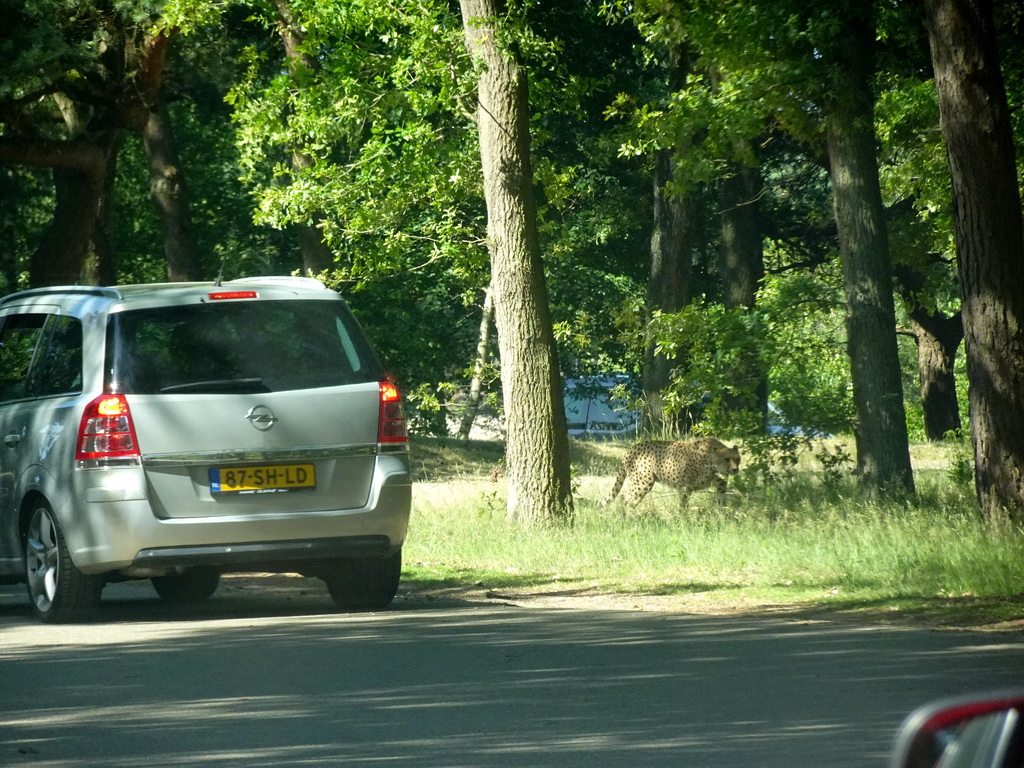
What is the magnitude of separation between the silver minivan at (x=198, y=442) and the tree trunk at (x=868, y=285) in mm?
8887

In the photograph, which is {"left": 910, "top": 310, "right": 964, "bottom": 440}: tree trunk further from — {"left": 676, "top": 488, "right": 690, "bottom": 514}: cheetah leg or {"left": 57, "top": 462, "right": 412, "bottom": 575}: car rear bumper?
{"left": 57, "top": 462, "right": 412, "bottom": 575}: car rear bumper

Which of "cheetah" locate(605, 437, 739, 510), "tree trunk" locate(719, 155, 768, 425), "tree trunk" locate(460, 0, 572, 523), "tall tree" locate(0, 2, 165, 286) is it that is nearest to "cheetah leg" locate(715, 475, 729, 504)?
"cheetah" locate(605, 437, 739, 510)

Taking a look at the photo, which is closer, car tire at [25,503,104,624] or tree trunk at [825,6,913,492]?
car tire at [25,503,104,624]

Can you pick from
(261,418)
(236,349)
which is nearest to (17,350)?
(236,349)

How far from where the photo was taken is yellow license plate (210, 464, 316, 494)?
9281 millimetres

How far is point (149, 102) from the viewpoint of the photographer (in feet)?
81.6

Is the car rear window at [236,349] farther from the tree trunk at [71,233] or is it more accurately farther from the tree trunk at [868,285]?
the tree trunk at [71,233]

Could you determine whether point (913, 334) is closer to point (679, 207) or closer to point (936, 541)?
point (679, 207)

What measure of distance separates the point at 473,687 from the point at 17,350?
194 inches

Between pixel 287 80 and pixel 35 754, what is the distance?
1641 centimetres

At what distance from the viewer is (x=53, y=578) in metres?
9.62

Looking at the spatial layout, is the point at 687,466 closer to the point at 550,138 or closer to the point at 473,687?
the point at 550,138

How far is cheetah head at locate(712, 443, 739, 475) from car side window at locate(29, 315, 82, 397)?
31.9ft

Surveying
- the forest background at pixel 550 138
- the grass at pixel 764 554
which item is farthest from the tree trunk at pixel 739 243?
the grass at pixel 764 554
